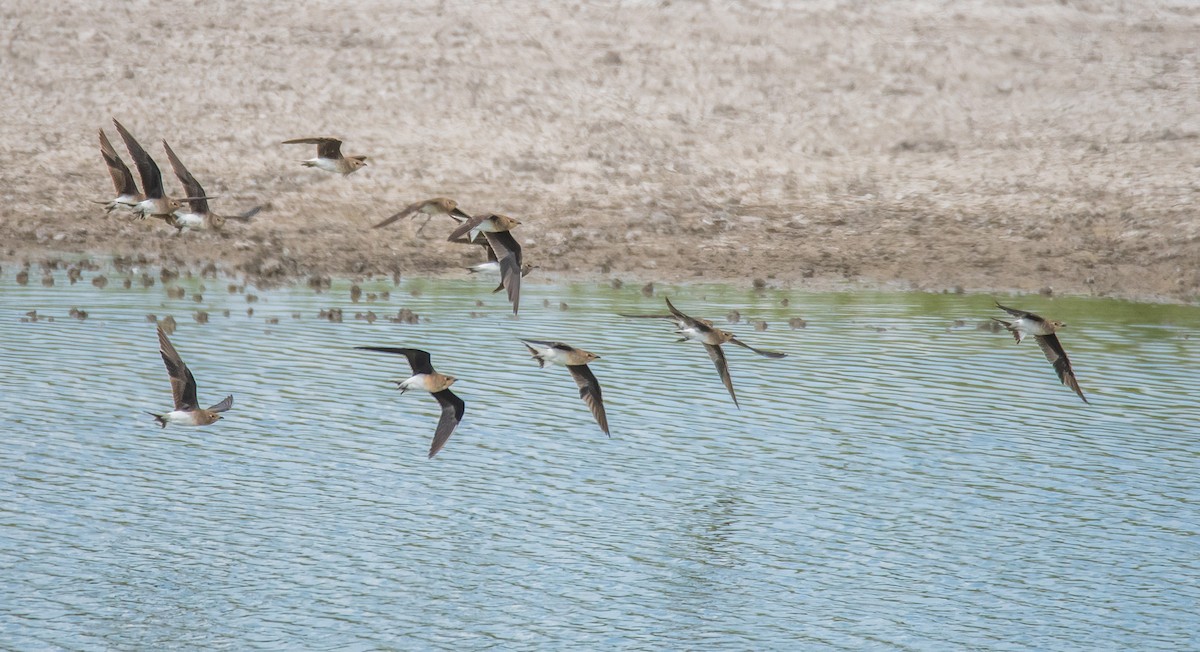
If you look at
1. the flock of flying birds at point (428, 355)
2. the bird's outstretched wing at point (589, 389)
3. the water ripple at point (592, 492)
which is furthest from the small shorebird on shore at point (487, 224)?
the water ripple at point (592, 492)

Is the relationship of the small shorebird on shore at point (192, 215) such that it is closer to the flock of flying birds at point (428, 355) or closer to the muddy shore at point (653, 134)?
the flock of flying birds at point (428, 355)

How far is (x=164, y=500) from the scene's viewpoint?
635 inches

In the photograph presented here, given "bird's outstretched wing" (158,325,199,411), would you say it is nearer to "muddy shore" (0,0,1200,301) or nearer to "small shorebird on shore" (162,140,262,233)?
"small shorebird on shore" (162,140,262,233)

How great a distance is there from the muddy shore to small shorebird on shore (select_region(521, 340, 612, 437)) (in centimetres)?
1438

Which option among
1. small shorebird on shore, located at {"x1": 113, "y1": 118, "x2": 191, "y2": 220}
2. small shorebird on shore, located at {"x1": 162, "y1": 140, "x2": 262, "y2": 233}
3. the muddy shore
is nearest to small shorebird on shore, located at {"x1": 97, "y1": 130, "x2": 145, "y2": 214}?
small shorebird on shore, located at {"x1": 113, "y1": 118, "x2": 191, "y2": 220}

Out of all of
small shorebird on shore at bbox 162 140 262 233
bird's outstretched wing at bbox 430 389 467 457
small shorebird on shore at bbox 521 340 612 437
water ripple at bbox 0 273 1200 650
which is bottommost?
water ripple at bbox 0 273 1200 650

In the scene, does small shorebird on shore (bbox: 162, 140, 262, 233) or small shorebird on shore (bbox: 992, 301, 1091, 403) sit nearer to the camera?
small shorebird on shore (bbox: 992, 301, 1091, 403)

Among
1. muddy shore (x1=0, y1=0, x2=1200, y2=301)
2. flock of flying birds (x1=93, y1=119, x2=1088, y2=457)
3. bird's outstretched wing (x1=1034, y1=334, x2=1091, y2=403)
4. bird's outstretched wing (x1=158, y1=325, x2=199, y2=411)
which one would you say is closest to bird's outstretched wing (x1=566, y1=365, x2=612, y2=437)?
flock of flying birds (x1=93, y1=119, x2=1088, y2=457)

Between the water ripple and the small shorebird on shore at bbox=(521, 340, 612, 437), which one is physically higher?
the small shorebird on shore at bbox=(521, 340, 612, 437)

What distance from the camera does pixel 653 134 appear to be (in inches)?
1506

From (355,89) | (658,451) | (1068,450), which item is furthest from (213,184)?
(1068,450)

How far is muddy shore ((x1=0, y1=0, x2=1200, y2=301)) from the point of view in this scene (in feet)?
108

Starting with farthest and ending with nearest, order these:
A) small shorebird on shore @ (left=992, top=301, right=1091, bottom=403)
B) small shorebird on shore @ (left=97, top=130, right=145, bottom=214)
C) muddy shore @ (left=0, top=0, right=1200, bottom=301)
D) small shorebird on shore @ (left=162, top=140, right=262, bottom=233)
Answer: muddy shore @ (left=0, top=0, right=1200, bottom=301) < small shorebird on shore @ (left=162, top=140, right=262, bottom=233) < small shorebird on shore @ (left=97, top=130, right=145, bottom=214) < small shorebird on shore @ (left=992, top=301, right=1091, bottom=403)

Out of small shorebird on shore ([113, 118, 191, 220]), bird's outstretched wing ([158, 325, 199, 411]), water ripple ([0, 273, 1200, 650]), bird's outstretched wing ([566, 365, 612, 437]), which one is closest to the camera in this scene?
water ripple ([0, 273, 1200, 650])
